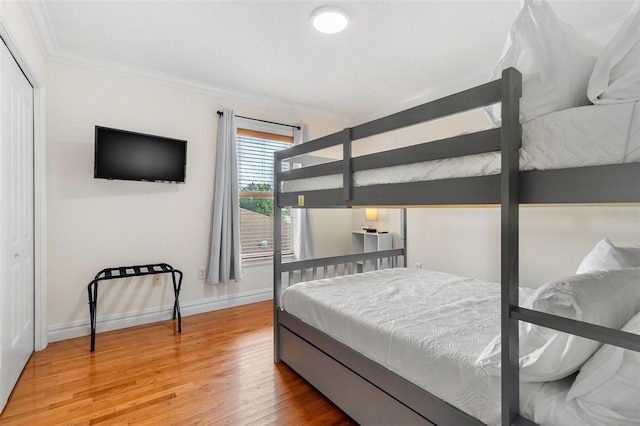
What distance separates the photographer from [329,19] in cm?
224

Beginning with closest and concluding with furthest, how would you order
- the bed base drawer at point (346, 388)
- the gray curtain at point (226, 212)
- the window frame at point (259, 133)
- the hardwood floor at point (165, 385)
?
the bed base drawer at point (346, 388) → the hardwood floor at point (165, 385) → the gray curtain at point (226, 212) → the window frame at point (259, 133)

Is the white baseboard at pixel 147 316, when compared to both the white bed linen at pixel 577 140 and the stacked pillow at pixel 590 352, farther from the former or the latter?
the white bed linen at pixel 577 140

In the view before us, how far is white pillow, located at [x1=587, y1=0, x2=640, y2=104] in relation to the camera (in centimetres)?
91

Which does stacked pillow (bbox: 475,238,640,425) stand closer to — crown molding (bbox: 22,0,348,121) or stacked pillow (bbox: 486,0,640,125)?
stacked pillow (bbox: 486,0,640,125)

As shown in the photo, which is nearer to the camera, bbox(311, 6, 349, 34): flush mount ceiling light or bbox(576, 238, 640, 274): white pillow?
bbox(576, 238, 640, 274): white pillow

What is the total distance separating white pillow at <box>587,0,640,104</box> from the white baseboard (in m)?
3.63

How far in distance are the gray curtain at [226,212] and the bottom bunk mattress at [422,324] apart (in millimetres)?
1393

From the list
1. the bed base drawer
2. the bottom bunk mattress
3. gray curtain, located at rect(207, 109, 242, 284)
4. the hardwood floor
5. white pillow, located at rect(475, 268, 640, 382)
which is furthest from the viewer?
gray curtain, located at rect(207, 109, 242, 284)

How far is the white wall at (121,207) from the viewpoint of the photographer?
2.80 meters

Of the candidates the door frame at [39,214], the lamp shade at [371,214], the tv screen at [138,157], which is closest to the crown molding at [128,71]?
the door frame at [39,214]

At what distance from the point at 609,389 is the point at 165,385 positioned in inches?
90.8

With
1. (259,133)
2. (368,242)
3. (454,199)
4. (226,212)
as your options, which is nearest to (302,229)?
(368,242)

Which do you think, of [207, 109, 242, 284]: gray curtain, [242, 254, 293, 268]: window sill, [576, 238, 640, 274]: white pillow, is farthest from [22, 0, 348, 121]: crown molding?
[576, 238, 640, 274]: white pillow

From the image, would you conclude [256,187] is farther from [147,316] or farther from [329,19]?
[329,19]
